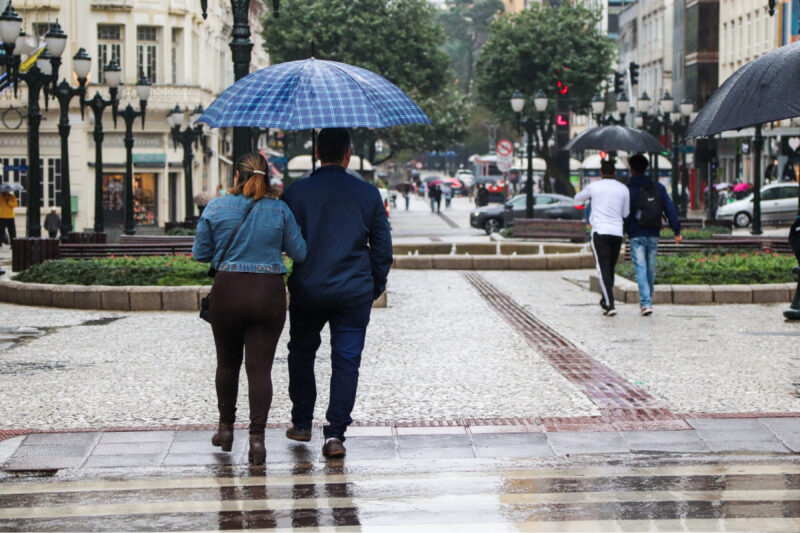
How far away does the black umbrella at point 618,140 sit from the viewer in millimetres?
23750

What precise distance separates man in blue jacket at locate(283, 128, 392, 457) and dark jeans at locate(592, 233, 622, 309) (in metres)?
8.72

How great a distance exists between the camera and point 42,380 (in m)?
11.5

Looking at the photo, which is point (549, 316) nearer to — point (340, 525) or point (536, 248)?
point (340, 525)

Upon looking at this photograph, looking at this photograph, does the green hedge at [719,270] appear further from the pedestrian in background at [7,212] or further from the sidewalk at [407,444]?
the pedestrian in background at [7,212]

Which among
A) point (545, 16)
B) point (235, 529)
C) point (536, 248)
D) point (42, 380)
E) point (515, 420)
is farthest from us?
point (545, 16)

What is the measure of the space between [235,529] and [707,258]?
15943 mm

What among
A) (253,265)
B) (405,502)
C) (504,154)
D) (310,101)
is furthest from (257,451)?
(504,154)

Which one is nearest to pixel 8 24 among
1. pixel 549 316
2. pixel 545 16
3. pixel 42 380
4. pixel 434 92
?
pixel 549 316

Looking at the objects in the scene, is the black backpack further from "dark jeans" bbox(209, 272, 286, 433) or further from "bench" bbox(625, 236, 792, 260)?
"dark jeans" bbox(209, 272, 286, 433)

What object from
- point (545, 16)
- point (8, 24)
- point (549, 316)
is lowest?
point (549, 316)

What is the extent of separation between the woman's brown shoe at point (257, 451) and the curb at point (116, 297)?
32.7 feet

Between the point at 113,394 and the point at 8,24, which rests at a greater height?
the point at 8,24

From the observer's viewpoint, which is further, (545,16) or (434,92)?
(545,16)

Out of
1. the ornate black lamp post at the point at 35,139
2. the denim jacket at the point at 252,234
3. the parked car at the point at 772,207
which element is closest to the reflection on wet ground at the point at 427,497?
the denim jacket at the point at 252,234
